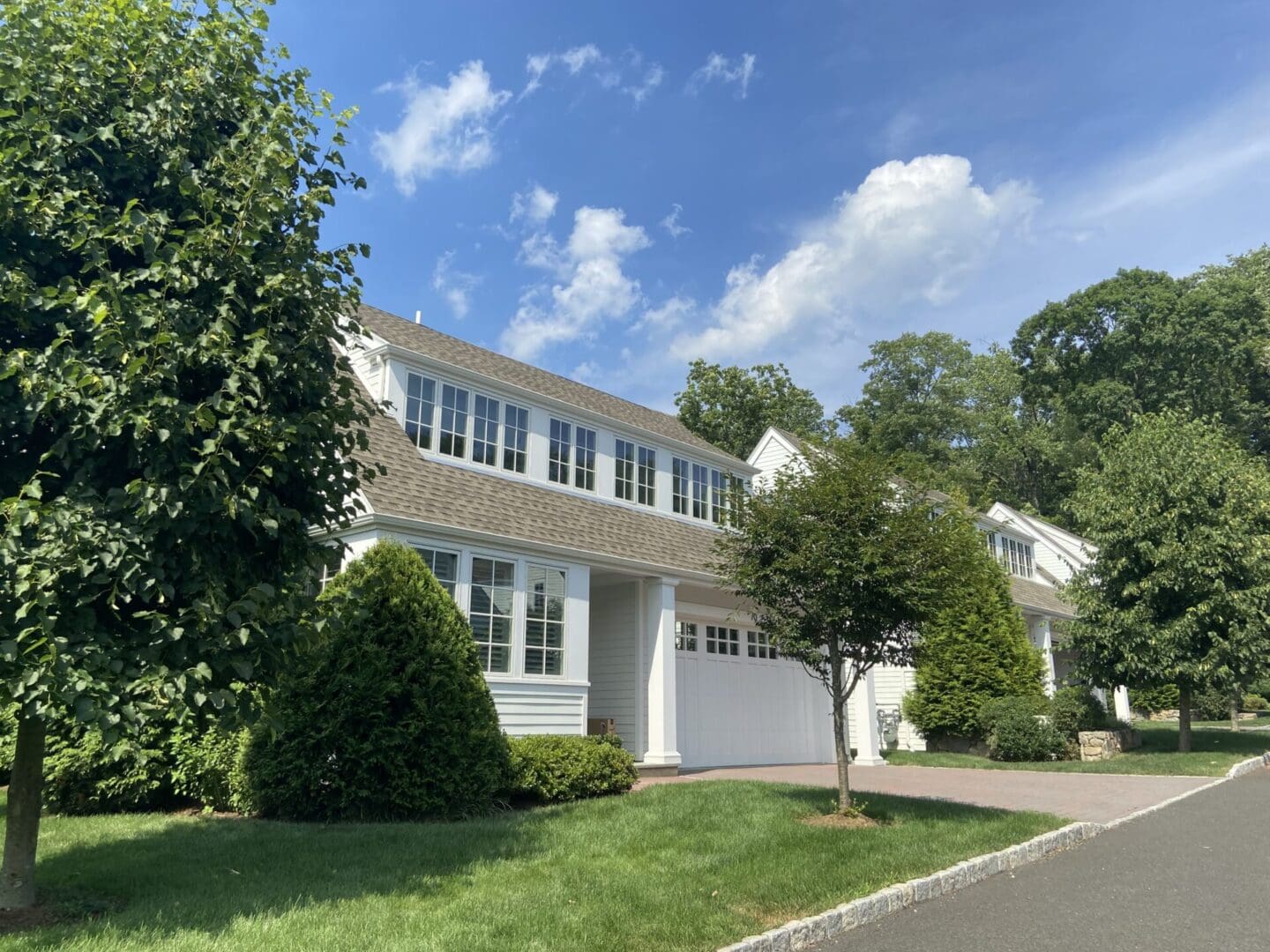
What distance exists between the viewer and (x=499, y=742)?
32.6 feet

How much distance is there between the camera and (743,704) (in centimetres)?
1686

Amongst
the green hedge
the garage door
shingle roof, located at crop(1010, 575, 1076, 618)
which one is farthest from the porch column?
shingle roof, located at crop(1010, 575, 1076, 618)

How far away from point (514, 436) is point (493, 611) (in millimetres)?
3785

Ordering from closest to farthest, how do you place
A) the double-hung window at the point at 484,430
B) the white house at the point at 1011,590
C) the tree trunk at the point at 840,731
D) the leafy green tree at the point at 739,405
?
the tree trunk at the point at 840,731 → the double-hung window at the point at 484,430 → the white house at the point at 1011,590 → the leafy green tree at the point at 739,405

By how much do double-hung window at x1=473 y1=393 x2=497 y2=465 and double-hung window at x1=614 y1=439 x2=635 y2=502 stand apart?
9.52ft

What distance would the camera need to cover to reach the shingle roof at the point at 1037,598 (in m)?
25.0

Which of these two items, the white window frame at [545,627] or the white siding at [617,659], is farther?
the white siding at [617,659]

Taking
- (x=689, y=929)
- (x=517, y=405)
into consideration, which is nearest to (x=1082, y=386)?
(x=517, y=405)

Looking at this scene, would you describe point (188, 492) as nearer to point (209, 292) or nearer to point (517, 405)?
point (209, 292)

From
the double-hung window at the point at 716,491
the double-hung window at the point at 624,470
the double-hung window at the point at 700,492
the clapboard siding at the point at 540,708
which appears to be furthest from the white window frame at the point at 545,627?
the double-hung window at the point at 716,491

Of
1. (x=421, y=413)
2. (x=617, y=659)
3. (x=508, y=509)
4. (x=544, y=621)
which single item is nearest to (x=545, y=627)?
(x=544, y=621)

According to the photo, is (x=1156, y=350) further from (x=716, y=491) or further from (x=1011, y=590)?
(x=716, y=491)

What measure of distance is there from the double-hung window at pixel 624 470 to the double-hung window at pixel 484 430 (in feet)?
9.52

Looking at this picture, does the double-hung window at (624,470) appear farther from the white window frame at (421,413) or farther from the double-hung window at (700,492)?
the white window frame at (421,413)
